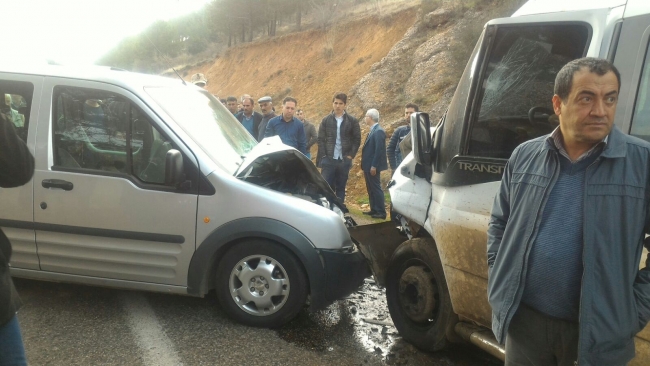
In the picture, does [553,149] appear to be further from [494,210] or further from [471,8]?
[471,8]

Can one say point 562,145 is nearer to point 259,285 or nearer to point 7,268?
point 7,268

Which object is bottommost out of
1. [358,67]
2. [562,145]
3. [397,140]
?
[397,140]

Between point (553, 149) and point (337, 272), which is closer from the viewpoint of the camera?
point (553, 149)

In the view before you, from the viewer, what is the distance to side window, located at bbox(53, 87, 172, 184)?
4.57m

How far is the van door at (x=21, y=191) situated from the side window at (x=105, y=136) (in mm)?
183

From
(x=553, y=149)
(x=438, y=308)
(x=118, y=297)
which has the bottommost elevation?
(x=118, y=297)

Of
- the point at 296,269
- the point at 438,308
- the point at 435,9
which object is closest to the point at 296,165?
the point at 296,269

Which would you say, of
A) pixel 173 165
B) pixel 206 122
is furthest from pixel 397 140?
pixel 173 165

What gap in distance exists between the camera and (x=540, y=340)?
2.21m

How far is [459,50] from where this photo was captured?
1722 centimetres

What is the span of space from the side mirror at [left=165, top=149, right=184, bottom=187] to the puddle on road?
4.61 ft

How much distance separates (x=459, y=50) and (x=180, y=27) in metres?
43.7

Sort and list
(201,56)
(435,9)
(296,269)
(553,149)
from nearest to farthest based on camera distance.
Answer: (553,149) → (296,269) → (435,9) → (201,56)

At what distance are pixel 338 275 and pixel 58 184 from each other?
7.38ft
